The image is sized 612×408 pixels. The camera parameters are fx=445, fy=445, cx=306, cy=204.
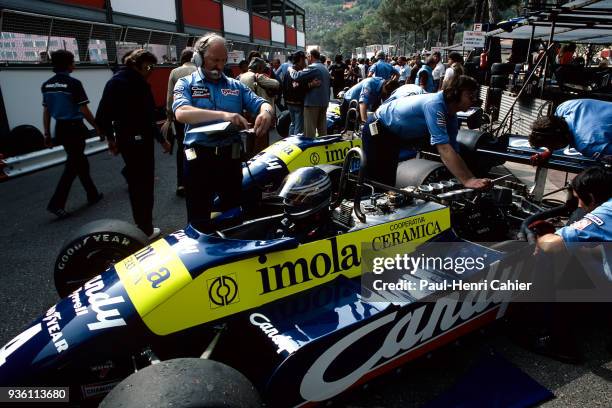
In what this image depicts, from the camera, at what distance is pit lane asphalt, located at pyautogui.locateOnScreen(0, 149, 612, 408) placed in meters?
2.43

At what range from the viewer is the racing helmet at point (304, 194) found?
8.34 ft

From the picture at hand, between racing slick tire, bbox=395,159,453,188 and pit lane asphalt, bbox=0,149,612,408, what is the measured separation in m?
1.72

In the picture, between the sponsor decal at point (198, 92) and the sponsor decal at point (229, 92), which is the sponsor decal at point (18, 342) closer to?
the sponsor decal at point (198, 92)

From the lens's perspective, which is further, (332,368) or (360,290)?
(360,290)

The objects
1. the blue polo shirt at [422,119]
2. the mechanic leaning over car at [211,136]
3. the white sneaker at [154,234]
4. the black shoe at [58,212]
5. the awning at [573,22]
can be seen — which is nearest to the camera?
the mechanic leaning over car at [211,136]

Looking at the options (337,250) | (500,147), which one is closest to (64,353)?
(337,250)

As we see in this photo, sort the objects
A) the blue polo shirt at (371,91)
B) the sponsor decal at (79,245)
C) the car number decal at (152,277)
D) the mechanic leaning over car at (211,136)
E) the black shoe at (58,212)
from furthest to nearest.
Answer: the blue polo shirt at (371,91) < the black shoe at (58,212) < the mechanic leaning over car at (211,136) < the sponsor decal at (79,245) < the car number decal at (152,277)

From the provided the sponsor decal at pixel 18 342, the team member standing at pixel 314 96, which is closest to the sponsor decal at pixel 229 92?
the sponsor decal at pixel 18 342

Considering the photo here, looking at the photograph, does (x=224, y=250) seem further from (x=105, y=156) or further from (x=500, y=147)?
(x=105, y=156)

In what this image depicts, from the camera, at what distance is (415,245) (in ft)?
9.84

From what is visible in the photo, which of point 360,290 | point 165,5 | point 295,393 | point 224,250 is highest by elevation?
point 165,5

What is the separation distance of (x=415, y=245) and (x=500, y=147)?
2547 mm

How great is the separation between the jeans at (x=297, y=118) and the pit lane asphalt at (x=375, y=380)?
2.57 meters

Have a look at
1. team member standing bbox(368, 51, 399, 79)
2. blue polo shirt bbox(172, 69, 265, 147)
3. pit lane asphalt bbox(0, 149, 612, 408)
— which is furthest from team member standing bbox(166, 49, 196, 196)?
team member standing bbox(368, 51, 399, 79)
